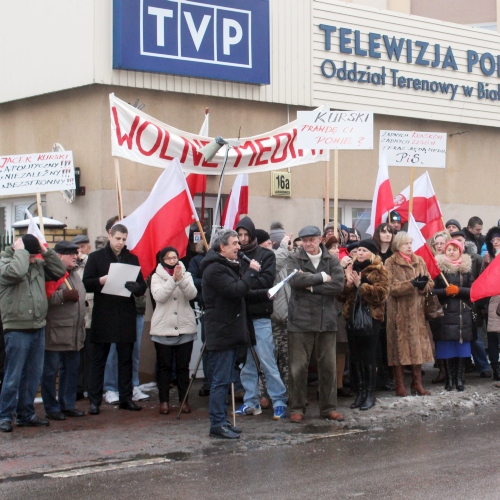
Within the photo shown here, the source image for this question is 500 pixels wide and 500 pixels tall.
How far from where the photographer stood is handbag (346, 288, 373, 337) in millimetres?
9945

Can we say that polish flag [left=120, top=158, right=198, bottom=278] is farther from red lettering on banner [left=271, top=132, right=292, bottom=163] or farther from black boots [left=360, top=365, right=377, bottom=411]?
black boots [left=360, top=365, right=377, bottom=411]

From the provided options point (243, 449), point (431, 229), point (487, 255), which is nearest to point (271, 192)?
point (431, 229)

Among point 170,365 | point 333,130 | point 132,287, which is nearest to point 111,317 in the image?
point 132,287

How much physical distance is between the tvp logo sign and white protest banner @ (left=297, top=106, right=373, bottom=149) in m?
2.11

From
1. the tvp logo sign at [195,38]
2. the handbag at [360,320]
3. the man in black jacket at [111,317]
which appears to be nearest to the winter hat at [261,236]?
the handbag at [360,320]

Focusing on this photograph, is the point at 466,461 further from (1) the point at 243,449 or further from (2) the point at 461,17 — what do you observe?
(2) the point at 461,17

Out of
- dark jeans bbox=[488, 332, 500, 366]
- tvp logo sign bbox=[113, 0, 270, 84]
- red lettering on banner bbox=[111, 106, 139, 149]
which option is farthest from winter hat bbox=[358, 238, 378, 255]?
tvp logo sign bbox=[113, 0, 270, 84]

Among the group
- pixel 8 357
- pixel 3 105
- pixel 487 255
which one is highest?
pixel 3 105

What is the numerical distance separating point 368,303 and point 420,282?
0.83 meters

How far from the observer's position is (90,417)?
1002 centimetres

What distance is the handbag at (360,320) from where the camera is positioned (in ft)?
32.6

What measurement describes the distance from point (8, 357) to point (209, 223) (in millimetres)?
4714

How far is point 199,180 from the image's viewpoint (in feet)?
41.4

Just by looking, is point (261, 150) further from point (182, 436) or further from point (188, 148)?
point (182, 436)
